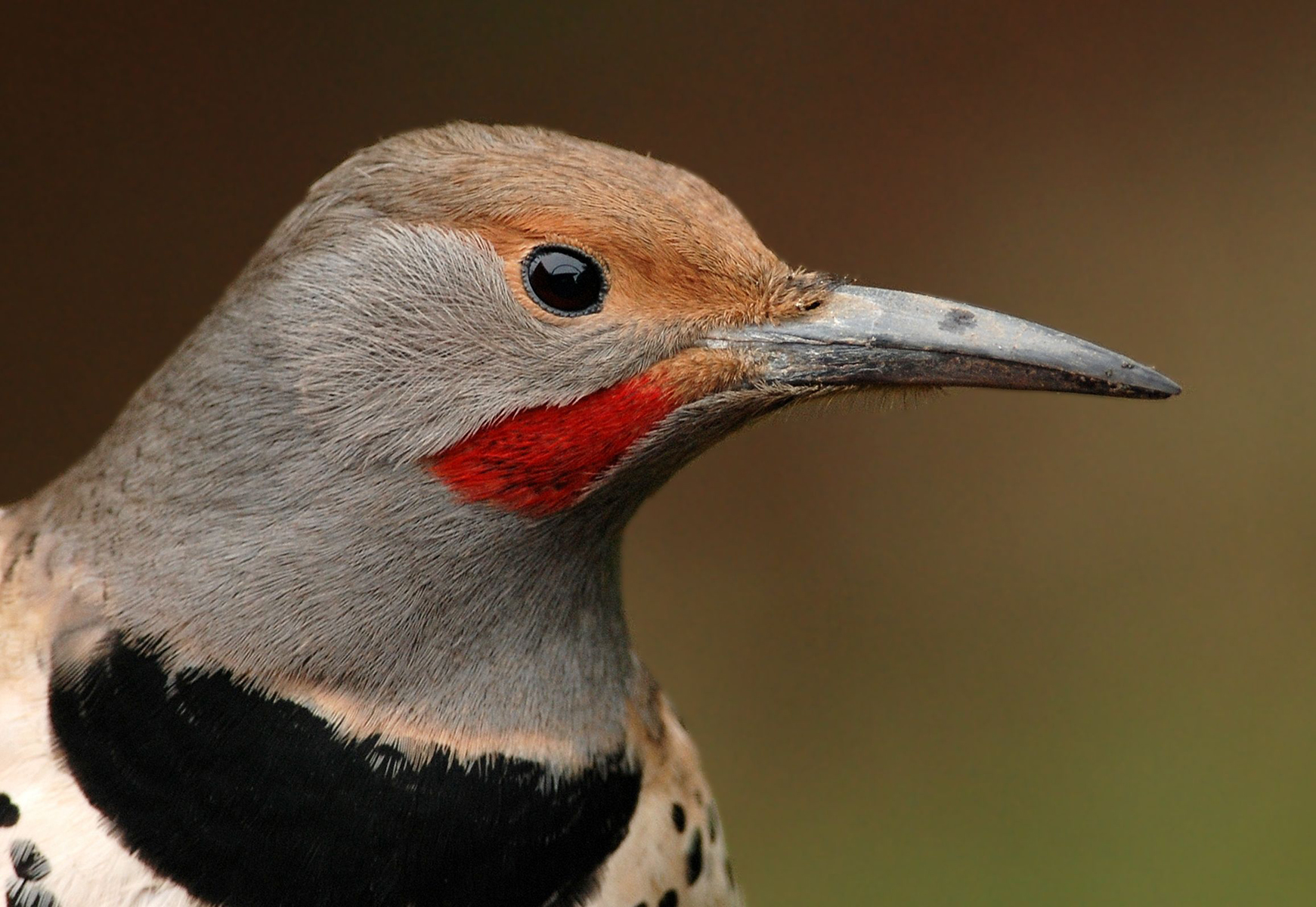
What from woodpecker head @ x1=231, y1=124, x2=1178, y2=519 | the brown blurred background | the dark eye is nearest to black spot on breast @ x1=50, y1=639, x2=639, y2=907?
woodpecker head @ x1=231, y1=124, x2=1178, y2=519

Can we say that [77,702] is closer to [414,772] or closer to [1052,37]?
[414,772]

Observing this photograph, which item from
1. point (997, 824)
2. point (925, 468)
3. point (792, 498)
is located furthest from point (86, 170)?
point (997, 824)

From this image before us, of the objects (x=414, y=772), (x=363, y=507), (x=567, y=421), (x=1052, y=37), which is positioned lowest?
(x=414, y=772)

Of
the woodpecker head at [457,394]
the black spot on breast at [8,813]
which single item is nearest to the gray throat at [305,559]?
the woodpecker head at [457,394]

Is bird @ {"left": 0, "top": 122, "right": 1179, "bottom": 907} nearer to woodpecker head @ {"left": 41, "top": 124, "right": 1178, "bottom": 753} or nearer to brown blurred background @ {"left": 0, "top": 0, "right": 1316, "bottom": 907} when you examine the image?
woodpecker head @ {"left": 41, "top": 124, "right": 1178, "bottom": 753}

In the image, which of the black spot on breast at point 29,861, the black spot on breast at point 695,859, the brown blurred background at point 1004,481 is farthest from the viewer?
the brown blurred background at point 1004,481

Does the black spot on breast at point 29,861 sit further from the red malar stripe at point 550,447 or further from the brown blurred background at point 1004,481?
the brown blurred background at point 1004,481

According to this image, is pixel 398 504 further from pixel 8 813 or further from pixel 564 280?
pixel 8 813
